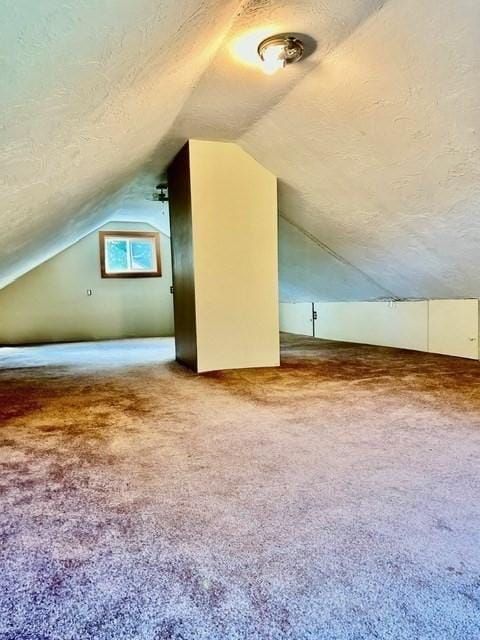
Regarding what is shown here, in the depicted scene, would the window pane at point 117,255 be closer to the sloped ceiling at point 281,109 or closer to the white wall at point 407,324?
the white wall at point 407,324

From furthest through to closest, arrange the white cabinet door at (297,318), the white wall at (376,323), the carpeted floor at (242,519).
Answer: the white cabinet door at (297,318)
the white wall at (376,323)
the carpeted floor at (242,519)

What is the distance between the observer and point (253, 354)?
12.1 ft

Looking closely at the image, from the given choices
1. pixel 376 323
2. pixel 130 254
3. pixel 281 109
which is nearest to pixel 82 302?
pixel 130 254

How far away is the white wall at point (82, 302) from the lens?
22.6ft

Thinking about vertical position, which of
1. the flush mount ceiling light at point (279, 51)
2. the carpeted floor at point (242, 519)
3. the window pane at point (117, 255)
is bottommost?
the carpeted floor at point (242, 519)

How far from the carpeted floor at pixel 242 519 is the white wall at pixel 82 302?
499 cm

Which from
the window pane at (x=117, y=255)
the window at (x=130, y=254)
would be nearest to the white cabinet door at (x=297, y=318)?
the window at (x=130, y=254)

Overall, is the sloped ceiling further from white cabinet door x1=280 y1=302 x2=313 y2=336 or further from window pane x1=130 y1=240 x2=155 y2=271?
window pane x1=130 y1=240 x2=155 y2=271

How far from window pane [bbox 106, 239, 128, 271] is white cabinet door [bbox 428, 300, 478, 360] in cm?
527

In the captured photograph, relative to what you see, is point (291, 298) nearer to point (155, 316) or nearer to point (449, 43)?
point (155, 316)

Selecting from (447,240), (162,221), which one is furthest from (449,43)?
(162,221)

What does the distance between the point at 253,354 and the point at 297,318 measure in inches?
129

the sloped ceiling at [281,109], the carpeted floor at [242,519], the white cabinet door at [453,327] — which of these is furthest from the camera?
the white cabinet door at [453,327]

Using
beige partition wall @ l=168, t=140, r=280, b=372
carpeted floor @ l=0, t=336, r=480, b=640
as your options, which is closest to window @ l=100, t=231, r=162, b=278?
beige partition wall @ l=168, t=140, r=280, b=372
